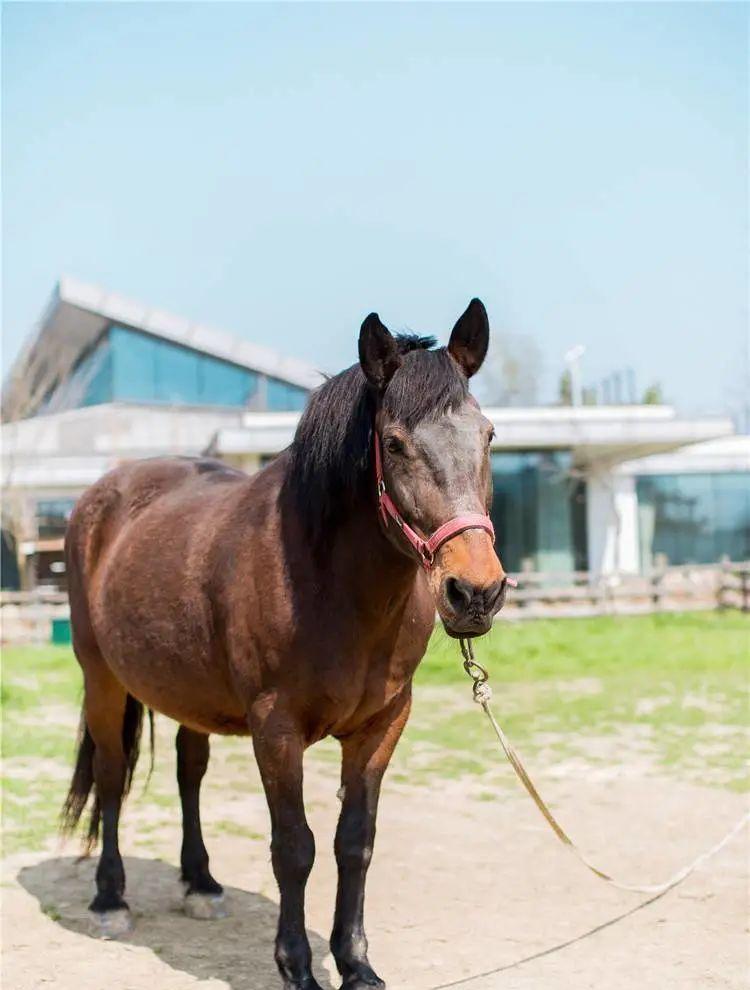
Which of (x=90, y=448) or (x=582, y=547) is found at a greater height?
(x=90, y=448)

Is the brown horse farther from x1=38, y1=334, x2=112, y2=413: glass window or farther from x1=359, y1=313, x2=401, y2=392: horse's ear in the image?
x1=38, y1=334, x2=112, y2=413: glass window

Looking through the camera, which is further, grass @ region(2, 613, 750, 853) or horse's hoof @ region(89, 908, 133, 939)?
grass @ region(2, 613, 750, 853)

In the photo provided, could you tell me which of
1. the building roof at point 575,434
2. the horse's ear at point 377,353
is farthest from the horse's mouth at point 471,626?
the building roof at point 575,434

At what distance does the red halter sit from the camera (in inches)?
112

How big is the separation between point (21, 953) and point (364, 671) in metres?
1.97

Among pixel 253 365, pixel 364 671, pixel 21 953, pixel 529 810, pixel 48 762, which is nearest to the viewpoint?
pixel 364 671

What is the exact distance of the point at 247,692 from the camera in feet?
11.6

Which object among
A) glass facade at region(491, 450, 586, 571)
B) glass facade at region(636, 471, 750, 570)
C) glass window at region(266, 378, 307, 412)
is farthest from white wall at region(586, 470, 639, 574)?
glass window at region(266, 378, 307, 412)

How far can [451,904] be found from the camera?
15.1ft

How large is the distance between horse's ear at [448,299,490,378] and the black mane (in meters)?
0.09

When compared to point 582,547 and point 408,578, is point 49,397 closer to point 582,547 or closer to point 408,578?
point 582,547

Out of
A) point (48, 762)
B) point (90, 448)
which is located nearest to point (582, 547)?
point (90, 448)

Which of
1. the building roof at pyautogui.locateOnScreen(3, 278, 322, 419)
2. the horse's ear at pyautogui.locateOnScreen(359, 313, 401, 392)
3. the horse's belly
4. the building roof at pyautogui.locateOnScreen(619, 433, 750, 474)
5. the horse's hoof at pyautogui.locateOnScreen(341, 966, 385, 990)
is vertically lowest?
the horse's hoof at pyautogui.locateOnScreen(341, 966, 385, 990)

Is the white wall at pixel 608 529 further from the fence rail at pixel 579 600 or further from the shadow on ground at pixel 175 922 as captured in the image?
the shadow on ground at pixel 175 922
